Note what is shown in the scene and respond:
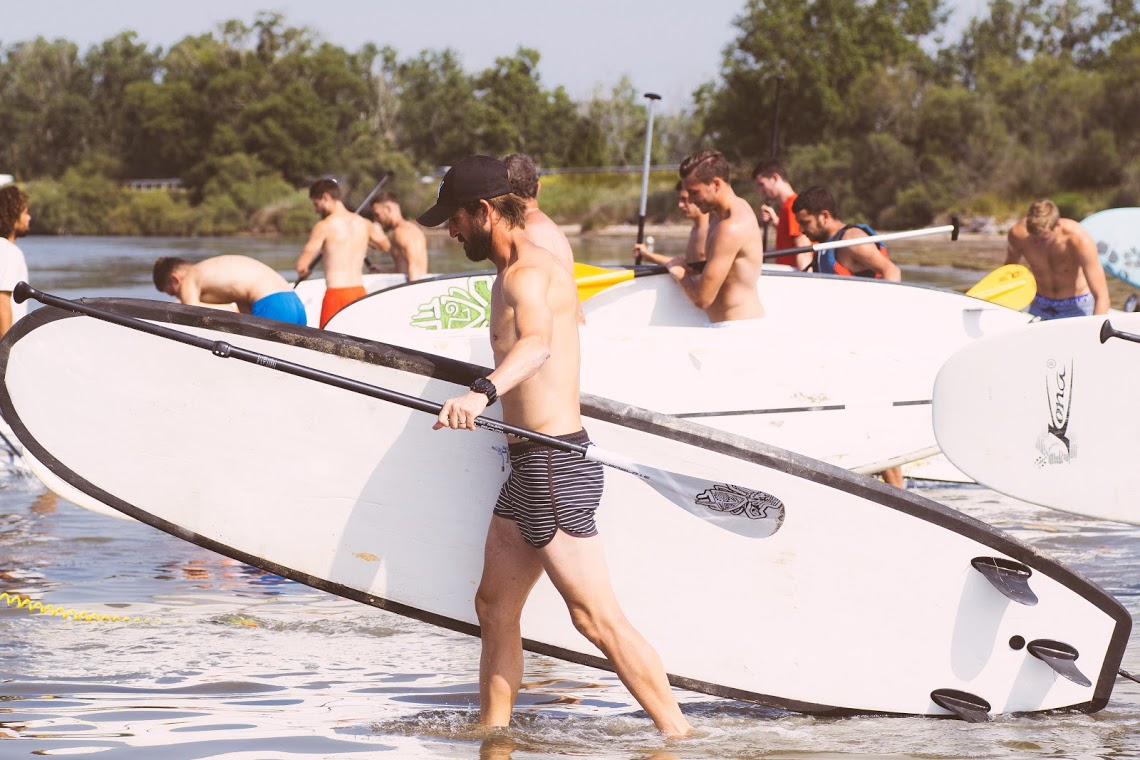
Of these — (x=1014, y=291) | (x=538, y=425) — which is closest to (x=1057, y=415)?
(x=538, y=425)

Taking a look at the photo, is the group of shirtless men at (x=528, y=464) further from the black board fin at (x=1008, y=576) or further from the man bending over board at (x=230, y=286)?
the man bending over board at (x=230, y=286)

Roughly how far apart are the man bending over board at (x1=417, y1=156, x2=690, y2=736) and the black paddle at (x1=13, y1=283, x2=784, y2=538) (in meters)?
0.08

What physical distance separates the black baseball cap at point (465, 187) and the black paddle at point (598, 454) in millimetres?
541

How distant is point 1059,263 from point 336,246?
17.1 ft

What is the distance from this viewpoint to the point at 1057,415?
555 centimetres

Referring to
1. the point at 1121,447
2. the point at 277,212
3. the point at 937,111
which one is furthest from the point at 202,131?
the point at 1121,447

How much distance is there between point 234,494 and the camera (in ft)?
15.0

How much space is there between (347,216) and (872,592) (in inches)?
274

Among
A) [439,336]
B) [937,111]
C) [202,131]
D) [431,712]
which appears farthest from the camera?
[202,131]

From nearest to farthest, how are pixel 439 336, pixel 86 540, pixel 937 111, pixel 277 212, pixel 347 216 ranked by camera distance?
→ pixel 439 336, pixel 86 540, pixel 347 216, pixel 937 111, pixel 277 212

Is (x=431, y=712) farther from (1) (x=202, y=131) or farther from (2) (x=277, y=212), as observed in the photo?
(1) (x=202, y=131)

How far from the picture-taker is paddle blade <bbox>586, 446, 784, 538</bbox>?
4270 millimetres

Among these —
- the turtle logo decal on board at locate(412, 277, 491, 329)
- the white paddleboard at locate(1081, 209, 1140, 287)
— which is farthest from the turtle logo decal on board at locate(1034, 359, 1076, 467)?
the white paddleboard at locate(1081, 209, 1140, 287)

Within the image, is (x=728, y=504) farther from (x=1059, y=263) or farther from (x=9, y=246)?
(x=1059, y=263)
